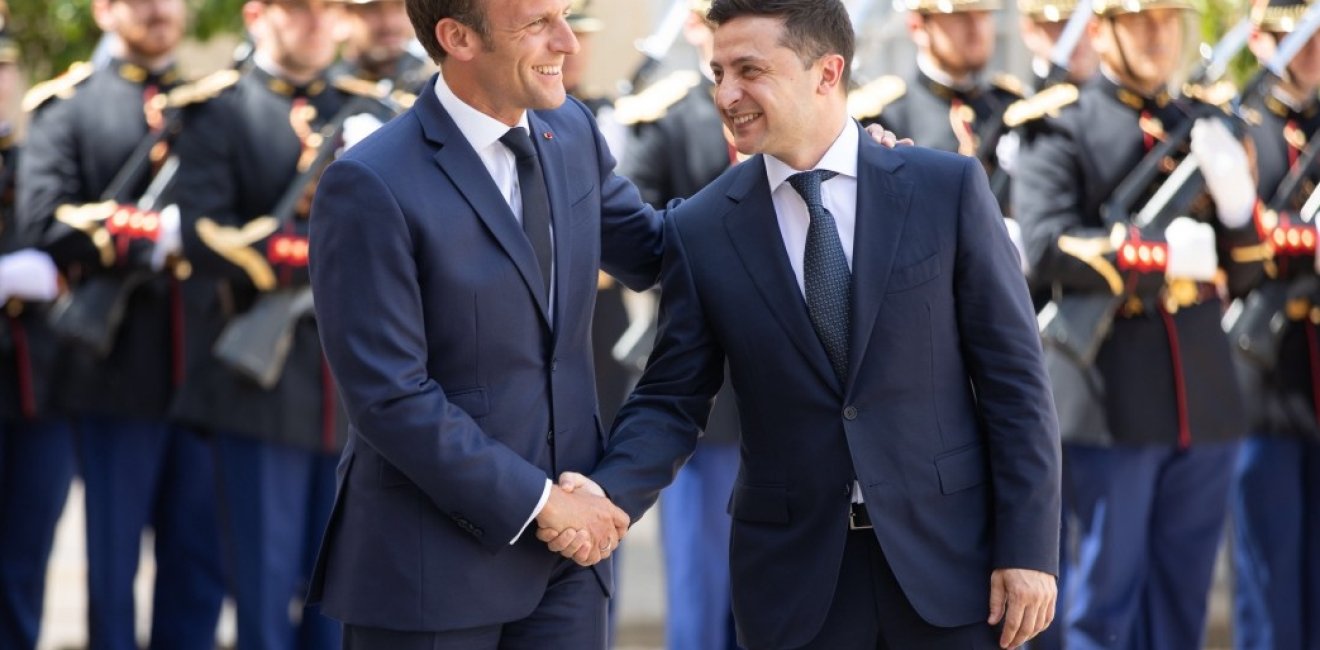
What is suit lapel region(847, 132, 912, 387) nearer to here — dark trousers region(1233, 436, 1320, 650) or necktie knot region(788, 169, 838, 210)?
necktie knot region(788, 169, 838, 210)

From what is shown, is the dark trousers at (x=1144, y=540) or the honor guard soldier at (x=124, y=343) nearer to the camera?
the dark trousers at (x=1144, y=540)

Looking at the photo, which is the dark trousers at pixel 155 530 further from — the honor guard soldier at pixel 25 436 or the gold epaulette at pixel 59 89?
the gold epaulette at pixel 59 89

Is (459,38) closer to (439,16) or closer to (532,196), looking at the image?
(439,16)

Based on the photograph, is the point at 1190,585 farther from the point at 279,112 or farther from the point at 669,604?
the point at 279,112

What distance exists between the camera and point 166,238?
6180 mm

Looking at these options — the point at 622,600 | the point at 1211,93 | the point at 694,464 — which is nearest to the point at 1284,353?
the point at 1211,93

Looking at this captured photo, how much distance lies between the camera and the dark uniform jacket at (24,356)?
21.0 ft

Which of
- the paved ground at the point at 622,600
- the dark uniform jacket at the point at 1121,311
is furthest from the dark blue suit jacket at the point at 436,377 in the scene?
the paved ground at the point at 622,600

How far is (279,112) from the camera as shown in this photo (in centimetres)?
610

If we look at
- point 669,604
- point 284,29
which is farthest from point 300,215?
point 669,604

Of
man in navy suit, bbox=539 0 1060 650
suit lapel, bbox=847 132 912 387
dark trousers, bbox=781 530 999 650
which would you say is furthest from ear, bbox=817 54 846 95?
dark trousers, bbox=781 530 999 650

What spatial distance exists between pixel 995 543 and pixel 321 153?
3.01m

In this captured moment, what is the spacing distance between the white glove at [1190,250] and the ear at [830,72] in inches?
95.9

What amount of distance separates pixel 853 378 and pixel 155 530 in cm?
356
